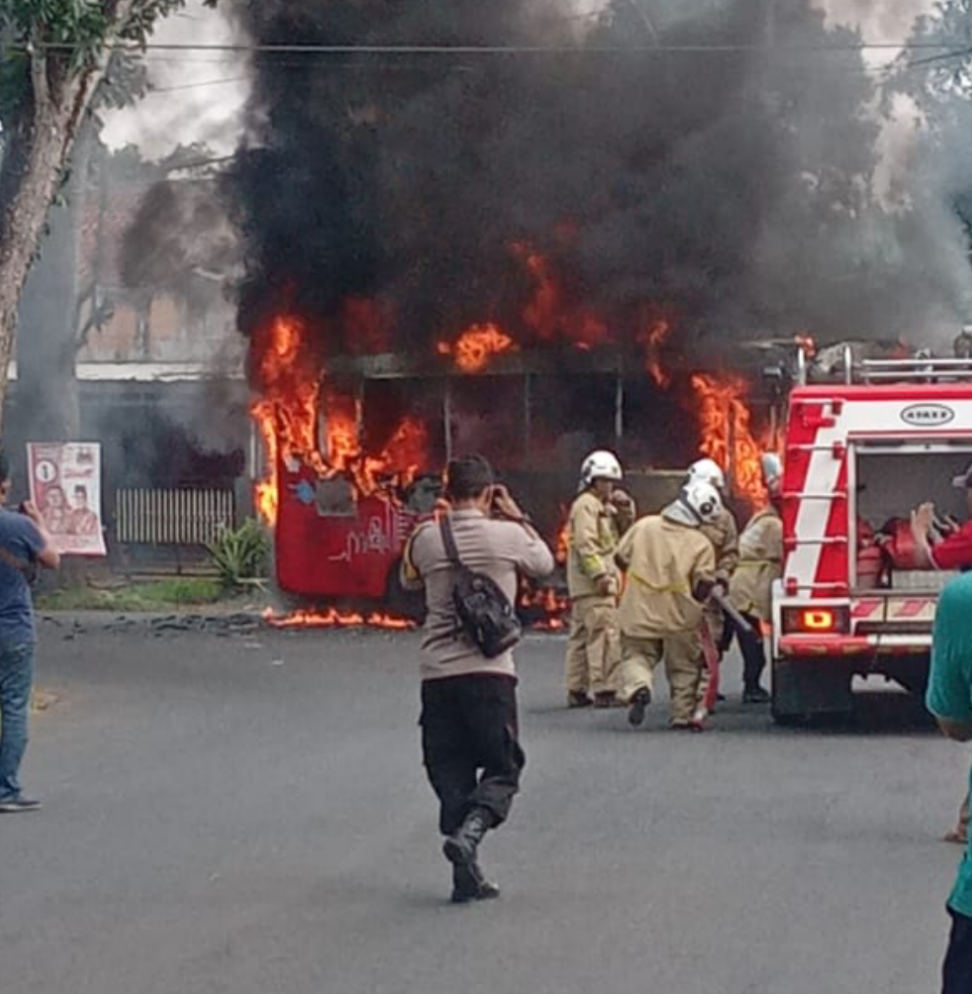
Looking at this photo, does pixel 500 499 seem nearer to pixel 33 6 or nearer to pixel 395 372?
pixel 33 6

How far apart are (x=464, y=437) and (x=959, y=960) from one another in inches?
782

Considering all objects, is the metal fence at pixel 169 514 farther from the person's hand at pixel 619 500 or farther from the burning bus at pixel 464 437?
the person's hand at pixel 619 500

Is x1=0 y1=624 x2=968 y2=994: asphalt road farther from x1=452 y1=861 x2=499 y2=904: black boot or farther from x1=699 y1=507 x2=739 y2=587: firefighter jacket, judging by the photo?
x1=699 y1=507 x2=739 y2=587: firefighter jacket

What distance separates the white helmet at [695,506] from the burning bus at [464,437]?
8843mm

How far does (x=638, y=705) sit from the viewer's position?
1462 cm

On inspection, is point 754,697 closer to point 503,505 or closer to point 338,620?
point 503,505

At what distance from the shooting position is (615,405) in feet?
80.4

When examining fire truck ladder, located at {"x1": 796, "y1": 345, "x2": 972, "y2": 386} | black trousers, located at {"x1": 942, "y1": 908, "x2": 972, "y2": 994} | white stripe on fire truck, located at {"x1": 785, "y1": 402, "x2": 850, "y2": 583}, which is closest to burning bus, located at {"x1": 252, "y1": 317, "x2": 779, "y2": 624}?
fire truck ladder, located at {"x1": 796, "y1": 345, "x2": 972, "y2": 386}

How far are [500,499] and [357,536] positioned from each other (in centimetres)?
1492

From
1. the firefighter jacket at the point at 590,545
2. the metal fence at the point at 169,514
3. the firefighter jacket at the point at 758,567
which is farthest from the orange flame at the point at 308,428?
the metal fence at the point at 169,514

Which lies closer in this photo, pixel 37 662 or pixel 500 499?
pixel 500 499

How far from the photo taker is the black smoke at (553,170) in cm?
2567

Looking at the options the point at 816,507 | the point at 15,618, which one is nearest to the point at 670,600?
the point at 816,507

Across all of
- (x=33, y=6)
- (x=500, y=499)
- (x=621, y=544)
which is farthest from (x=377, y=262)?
(x=500, y=499)
